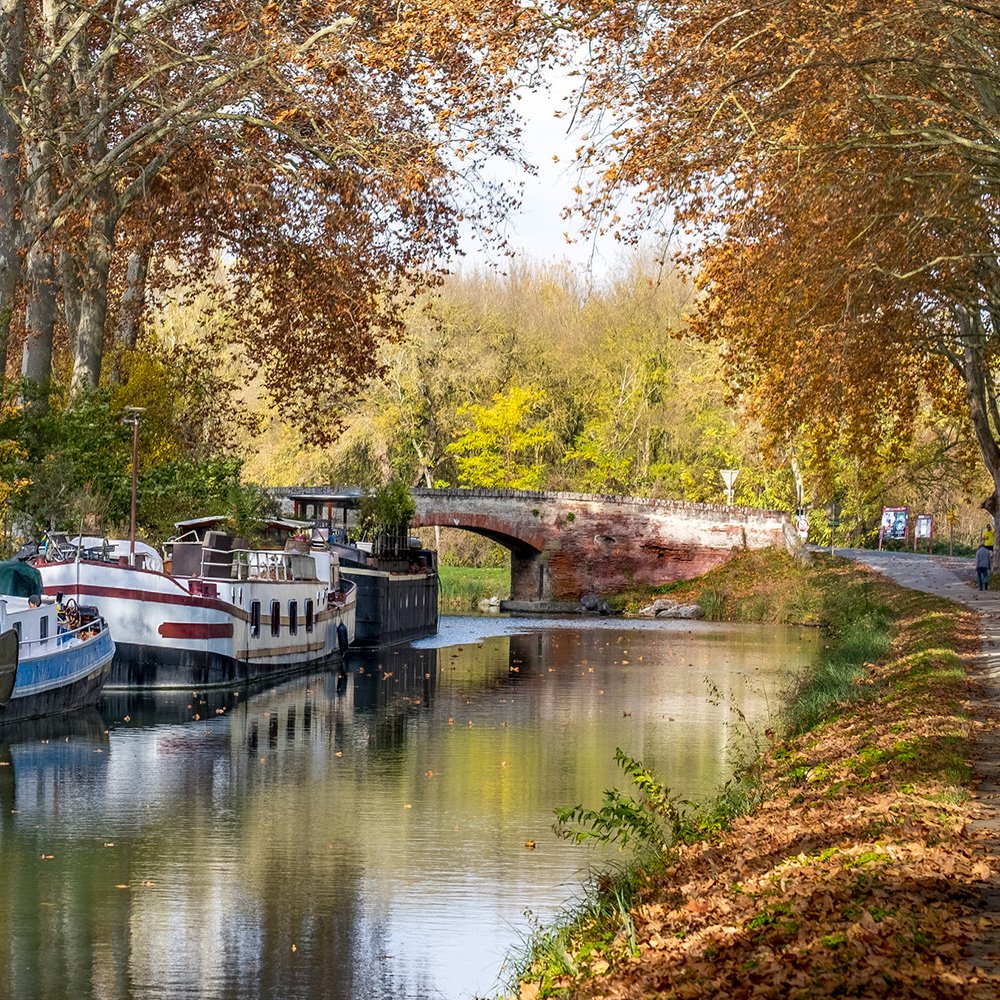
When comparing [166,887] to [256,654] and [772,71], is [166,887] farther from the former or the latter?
[256,654]

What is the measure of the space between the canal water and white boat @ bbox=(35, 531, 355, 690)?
889 mm

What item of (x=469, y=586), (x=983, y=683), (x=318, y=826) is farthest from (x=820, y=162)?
(x=469, y=586)

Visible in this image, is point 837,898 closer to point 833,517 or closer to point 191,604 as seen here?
point 191,604

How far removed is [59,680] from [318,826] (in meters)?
8.69

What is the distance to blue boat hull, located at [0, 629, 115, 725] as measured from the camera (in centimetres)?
2250

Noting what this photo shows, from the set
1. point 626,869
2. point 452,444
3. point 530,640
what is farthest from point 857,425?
point 452,444

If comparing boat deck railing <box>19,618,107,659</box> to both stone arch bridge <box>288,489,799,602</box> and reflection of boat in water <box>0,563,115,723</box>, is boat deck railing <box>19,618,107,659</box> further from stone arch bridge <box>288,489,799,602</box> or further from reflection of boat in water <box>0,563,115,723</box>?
stone arch bridge <box>288,489,799,602</box>

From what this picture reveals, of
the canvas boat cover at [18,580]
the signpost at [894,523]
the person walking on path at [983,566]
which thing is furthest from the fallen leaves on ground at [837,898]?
the signpost at [894,523]

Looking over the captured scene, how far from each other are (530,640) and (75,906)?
30.1m

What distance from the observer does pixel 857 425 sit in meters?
32.8

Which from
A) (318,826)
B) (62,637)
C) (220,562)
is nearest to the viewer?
(318,826)

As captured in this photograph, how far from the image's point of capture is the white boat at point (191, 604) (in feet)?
91.1

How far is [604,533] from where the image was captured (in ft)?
195

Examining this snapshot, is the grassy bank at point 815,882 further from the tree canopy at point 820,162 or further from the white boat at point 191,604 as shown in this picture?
the white boat at point 191,604
